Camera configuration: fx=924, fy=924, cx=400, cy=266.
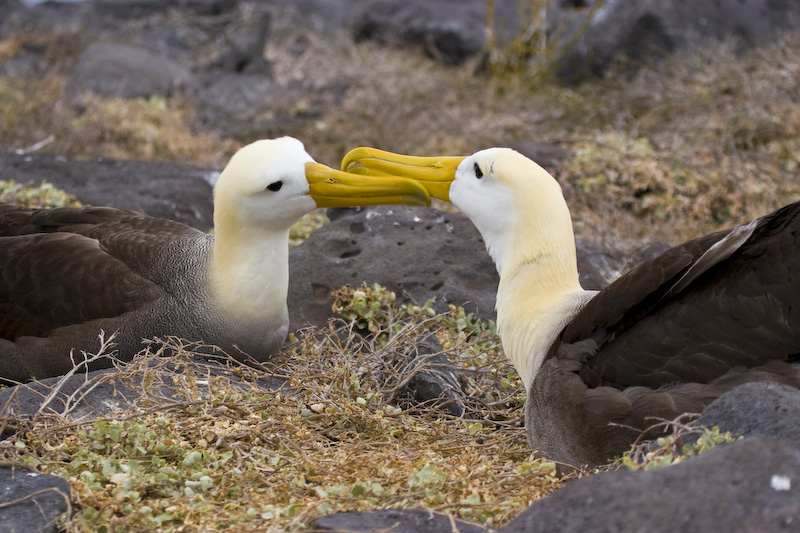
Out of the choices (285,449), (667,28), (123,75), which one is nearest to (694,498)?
(285,449)

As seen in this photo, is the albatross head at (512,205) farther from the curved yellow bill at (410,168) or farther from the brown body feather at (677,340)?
the brown body feather at (677,340)

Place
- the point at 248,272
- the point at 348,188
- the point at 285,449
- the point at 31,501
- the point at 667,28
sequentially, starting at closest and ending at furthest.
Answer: the point at 31,501
the point at 285,449
the point at 348,188
the point at 248,272
the point at 667,28

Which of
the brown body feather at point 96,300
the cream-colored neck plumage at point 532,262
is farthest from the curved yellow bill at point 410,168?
the brown body feather at point 96,300

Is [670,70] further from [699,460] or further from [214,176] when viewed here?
[699,460]

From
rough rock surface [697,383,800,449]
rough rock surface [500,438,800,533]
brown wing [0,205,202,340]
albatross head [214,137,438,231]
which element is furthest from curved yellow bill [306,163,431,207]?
rough rock surface [500,438,800,533]

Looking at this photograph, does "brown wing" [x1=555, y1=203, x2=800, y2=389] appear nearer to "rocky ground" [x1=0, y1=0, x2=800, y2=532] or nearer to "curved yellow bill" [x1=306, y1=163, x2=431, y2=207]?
"rocky ground" [x1=0, y1=0, x2=800, y2=532]

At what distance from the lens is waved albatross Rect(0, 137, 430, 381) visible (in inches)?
151

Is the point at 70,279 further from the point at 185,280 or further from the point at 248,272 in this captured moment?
the point at 248,272

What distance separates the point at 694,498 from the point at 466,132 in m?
7.89

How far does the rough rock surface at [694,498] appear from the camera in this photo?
5.56ft

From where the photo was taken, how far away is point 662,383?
263 cm

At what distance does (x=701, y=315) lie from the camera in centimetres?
264

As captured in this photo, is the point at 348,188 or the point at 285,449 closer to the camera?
the point at 285,449

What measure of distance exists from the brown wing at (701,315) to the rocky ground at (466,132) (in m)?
0.40
